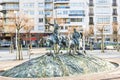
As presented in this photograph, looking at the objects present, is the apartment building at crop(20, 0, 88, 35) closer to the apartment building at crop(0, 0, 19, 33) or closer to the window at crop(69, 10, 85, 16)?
the window at crop(69, 10, 85, 16)

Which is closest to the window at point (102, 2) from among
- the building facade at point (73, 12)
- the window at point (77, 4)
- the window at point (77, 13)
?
the building facade at point (73, 12)

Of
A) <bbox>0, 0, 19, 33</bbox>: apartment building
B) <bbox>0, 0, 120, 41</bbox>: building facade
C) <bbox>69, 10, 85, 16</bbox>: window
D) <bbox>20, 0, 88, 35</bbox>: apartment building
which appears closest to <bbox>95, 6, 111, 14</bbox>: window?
<bbox>0, 0, 120, 41</bbox>: building facade

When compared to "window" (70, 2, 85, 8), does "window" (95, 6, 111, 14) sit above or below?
below

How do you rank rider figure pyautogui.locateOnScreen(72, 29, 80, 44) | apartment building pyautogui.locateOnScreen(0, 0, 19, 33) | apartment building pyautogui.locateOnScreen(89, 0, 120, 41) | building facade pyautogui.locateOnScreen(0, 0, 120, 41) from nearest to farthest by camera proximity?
rider figure pyautogui.locateOnScreen(72, 29, 80, 44) → building facade pyautogui.locateOnScreen(0, 0, 120, 41) → apartment building pyautogui.locateOnScreen(89, 0, 120, 41) → apartment building pyautogui.locateOnScreen(0, 0, 19, 33)

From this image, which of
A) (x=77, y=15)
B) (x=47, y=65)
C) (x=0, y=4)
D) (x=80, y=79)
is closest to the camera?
(x=80, y=79)

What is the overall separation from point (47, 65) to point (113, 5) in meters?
64.7

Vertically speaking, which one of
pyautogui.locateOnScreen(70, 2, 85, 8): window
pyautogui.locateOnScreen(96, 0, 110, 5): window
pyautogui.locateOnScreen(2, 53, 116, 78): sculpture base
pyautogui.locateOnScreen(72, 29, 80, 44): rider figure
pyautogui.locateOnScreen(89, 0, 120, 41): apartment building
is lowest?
pyautogui.locateOnScreen(2, 53, 116, 78): sculpture base

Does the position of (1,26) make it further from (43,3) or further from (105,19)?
(105,19)

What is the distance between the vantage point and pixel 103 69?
1908 centimetres

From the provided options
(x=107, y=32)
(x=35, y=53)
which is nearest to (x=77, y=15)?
(x=107, y=32)

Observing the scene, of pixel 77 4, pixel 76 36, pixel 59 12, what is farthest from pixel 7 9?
pixel 76 36

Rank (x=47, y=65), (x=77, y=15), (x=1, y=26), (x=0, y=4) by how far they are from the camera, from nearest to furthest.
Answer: (x=47, y=65), (x=1, y=26), (x=77, y=15), (x=0, y=4)

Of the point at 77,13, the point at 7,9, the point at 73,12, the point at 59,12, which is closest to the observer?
the point at 77,13

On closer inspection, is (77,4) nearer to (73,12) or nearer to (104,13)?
(73,12)
